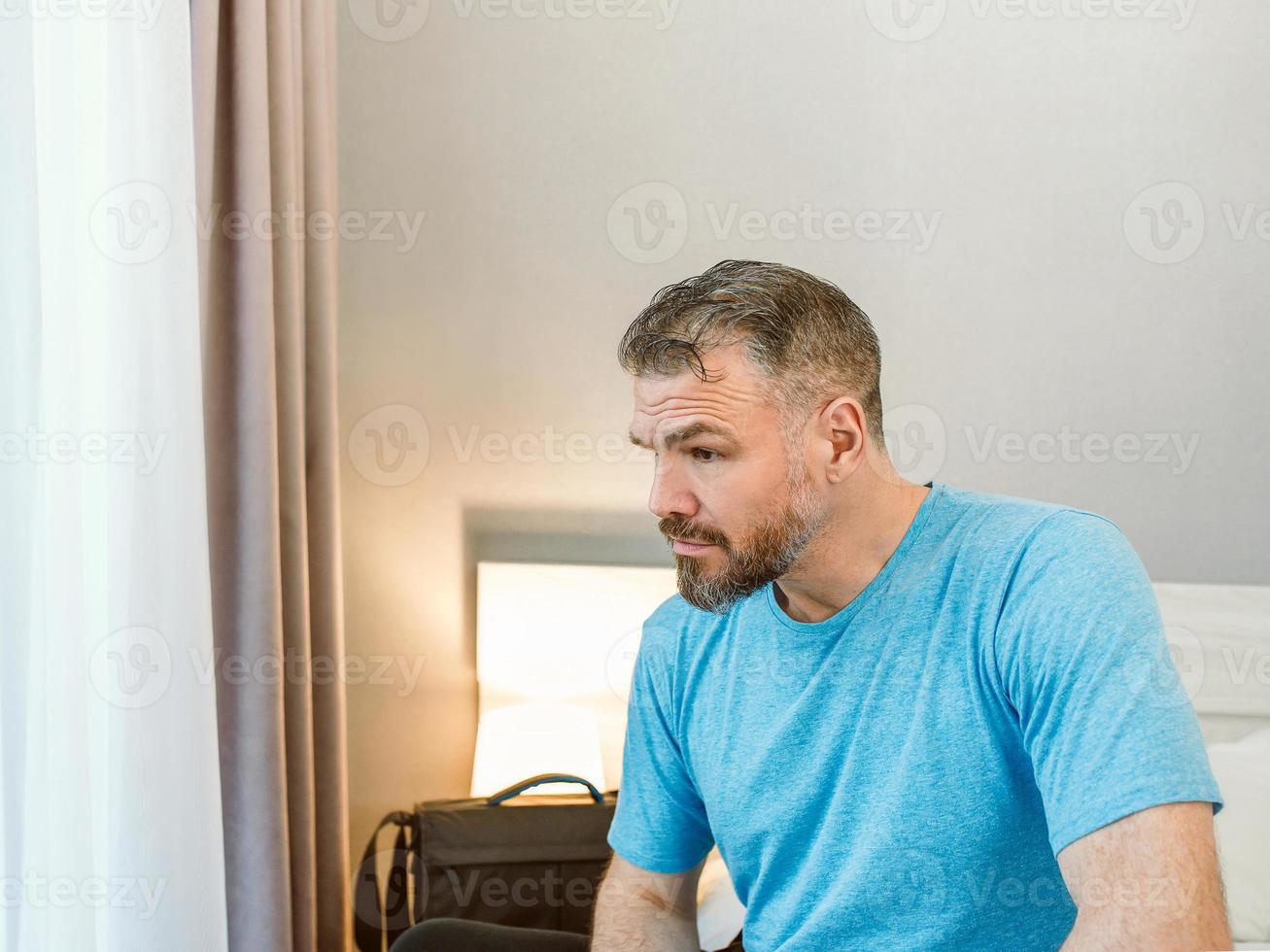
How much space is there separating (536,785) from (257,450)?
778 mm

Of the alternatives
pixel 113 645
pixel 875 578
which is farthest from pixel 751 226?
pixel 113 645

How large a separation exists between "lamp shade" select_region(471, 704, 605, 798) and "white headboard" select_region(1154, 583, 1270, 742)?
1.09 metres

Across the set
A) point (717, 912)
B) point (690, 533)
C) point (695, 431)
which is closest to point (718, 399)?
point (695, 431)

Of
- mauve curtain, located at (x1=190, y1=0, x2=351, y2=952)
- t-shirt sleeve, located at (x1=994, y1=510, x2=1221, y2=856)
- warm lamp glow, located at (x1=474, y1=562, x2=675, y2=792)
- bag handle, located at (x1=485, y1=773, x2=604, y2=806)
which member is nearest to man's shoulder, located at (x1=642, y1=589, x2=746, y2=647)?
t-shirt sleeve, located at (x1=994, y1=510, x2=1221, y2=856)

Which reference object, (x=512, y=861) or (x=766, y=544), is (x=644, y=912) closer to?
(x=766, y=544)

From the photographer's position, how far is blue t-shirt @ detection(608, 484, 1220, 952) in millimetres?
875

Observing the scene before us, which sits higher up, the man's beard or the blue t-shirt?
the man's beard

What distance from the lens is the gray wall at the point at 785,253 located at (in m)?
2.12

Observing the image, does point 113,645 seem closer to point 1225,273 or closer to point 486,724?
point 486,724

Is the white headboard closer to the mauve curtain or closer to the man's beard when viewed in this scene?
the man's beard

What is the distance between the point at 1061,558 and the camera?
97 cm

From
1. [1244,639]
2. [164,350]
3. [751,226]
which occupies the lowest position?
[1244,639]

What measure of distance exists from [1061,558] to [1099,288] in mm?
1358

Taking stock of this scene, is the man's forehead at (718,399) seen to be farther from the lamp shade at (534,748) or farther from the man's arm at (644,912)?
the lamp shade at (534,748)
